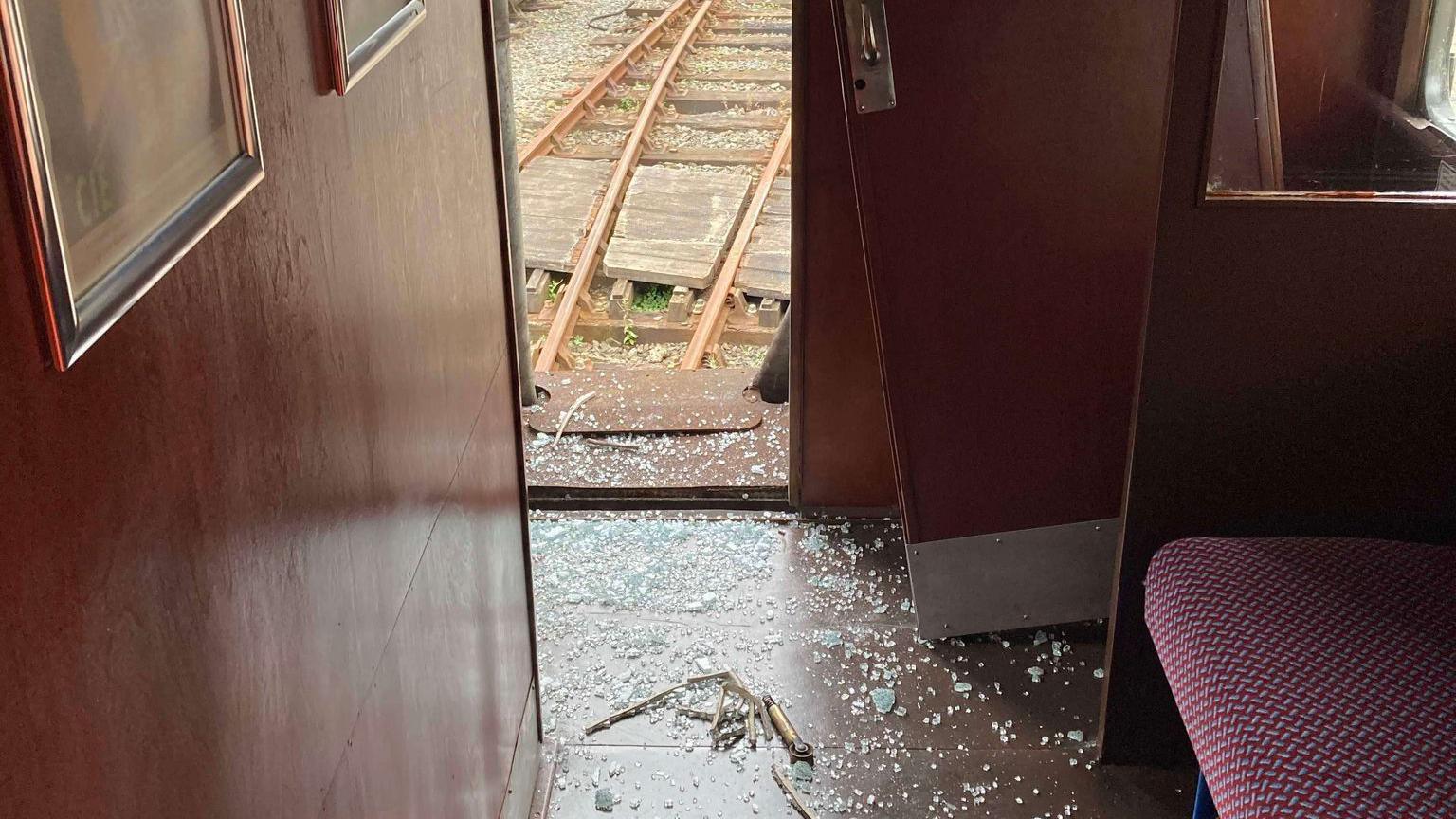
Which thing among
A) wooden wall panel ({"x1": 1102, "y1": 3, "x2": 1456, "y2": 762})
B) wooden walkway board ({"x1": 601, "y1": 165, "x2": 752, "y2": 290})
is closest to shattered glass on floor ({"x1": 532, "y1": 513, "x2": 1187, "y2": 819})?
wooden wall panel ({"x1": 1102, "y1": 3, "x2": 1456, "y2": 762})

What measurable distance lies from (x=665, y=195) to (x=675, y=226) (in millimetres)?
350

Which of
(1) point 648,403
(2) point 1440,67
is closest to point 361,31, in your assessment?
(2) point 1440,67

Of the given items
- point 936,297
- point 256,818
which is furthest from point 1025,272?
point 256,818

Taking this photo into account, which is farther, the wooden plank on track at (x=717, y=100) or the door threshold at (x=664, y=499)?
the wooden plank on track at (x=717, y=100)

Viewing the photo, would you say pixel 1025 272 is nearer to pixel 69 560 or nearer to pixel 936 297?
pixel 936 297

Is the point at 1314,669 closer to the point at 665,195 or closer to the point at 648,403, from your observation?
the point at 648,403

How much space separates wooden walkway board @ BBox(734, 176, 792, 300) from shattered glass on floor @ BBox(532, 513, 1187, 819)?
1730 millimetres

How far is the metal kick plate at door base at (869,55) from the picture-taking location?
2.50 meters

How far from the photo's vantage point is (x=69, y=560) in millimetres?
700

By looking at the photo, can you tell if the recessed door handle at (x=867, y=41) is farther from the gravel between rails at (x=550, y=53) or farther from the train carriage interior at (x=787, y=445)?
the gravel between rails at (x=550, y=53)

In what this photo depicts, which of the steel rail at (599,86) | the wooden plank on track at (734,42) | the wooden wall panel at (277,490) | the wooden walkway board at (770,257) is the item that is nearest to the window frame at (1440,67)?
the wooden wall panel at (277,490)

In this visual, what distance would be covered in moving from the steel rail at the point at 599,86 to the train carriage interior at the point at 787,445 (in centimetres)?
259

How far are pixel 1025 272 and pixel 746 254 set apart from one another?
2.68 metres

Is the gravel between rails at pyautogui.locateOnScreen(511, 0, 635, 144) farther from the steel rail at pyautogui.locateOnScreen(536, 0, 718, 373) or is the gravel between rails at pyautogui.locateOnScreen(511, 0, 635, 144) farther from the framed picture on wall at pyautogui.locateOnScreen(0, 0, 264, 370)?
the framed picture on wall at pyautogui.locateOnScreen(0, 0, 264, 370)
